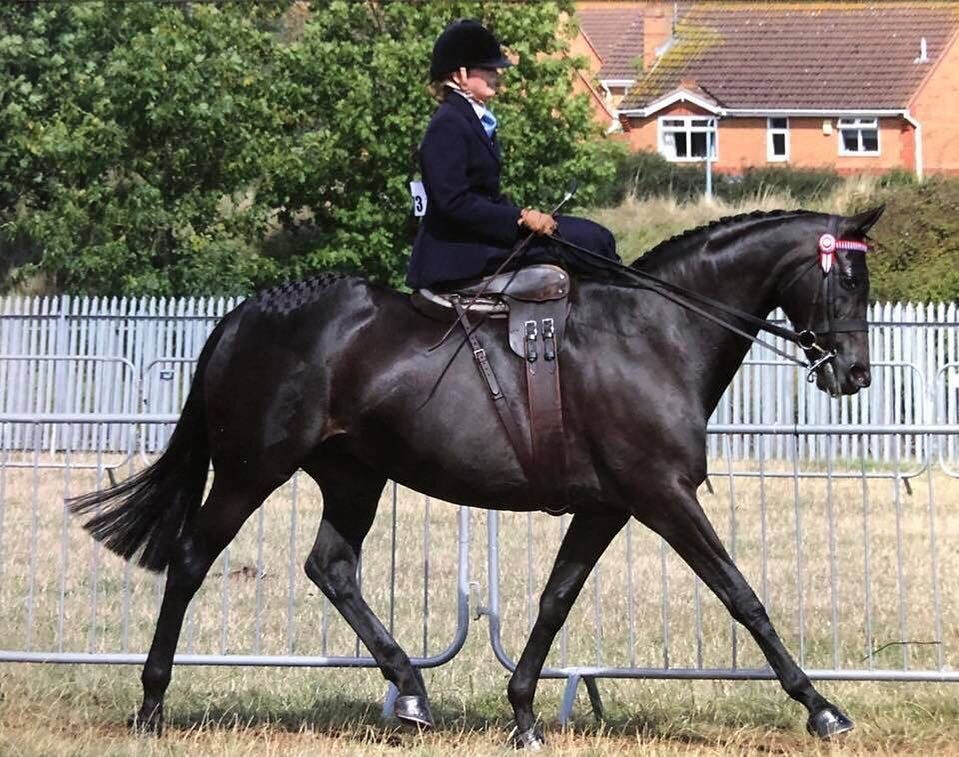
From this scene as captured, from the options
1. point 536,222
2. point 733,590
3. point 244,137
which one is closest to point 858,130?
point 244,137

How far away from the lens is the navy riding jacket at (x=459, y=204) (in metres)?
6.03

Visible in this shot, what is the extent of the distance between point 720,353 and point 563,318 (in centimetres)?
67

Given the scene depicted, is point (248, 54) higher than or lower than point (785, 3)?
lower

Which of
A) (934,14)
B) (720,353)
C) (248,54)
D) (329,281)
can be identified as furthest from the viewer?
(934,14)

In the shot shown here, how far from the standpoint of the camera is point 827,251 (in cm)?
587

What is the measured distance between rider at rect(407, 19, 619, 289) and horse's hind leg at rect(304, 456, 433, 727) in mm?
964

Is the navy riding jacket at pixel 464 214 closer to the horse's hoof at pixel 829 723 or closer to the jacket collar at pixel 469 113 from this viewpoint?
the jacket collar at pixel 469 113

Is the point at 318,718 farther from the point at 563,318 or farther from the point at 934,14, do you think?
the point at 934,14

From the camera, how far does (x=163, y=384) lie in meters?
19.5

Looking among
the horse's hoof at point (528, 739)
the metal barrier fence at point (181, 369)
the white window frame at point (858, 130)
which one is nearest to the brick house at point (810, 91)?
the white window frame at point (858, 130)

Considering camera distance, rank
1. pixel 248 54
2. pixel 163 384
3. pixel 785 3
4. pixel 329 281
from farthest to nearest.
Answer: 1. pixel 785 3
2. pixel 248 54
3. pixel 163 384
4. pixel 329 281

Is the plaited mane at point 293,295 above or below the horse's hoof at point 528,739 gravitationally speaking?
above

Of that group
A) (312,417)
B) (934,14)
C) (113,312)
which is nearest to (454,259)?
(312,417)

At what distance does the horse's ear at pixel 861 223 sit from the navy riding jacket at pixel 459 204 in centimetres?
135
